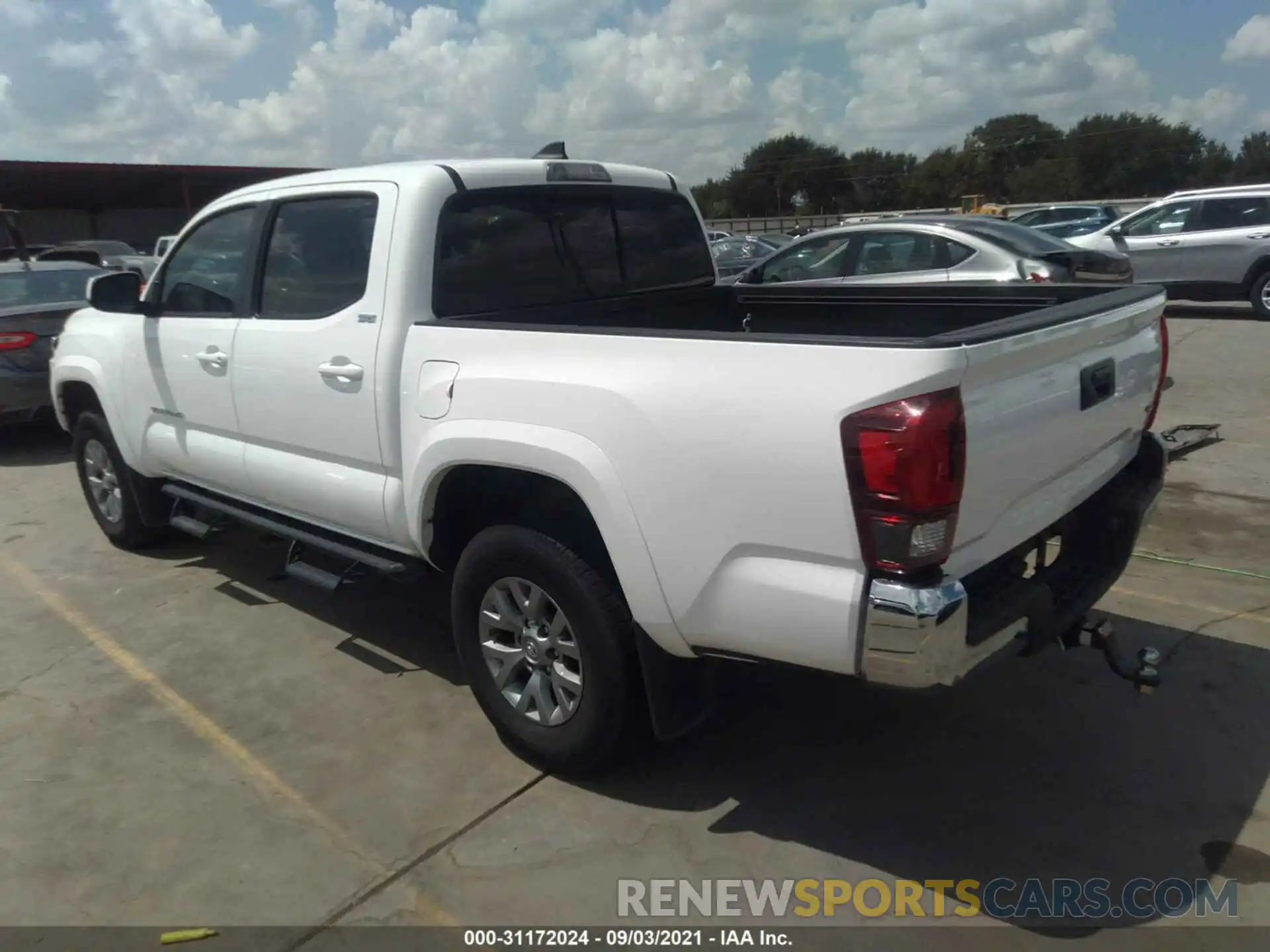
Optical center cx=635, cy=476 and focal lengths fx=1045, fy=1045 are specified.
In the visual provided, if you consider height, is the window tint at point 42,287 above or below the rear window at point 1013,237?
above

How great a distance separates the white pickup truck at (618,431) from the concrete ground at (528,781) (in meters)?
0.40

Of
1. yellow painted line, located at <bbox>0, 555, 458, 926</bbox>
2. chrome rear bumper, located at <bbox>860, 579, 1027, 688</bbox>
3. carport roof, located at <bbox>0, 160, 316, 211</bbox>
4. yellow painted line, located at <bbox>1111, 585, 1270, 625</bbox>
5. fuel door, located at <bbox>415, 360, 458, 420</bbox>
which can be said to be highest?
carport roof, located at <bbox>0, 160, 316, 211</bbox>

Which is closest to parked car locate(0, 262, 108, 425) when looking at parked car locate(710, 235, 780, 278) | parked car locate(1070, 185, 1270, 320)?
parked car locate(1070, 185, 1270, 320)

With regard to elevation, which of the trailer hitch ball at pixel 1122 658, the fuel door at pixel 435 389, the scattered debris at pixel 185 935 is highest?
the fuel door at pixel 435 389

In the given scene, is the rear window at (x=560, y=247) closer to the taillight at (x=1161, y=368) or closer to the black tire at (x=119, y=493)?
the taillight at (x=1161, y=368)

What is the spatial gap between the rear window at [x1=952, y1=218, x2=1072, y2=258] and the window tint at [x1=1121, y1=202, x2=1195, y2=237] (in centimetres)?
562

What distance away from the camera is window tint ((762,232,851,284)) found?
10.7 metres

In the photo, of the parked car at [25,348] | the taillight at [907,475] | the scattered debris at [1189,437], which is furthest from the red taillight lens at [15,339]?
the scattered debris at [1189,437]

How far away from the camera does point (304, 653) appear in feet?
15.7

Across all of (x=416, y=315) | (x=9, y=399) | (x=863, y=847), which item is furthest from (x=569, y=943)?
(x=9, y=399)

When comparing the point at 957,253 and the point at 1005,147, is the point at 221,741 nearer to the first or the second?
the point at 957,253

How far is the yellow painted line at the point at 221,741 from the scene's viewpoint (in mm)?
3180

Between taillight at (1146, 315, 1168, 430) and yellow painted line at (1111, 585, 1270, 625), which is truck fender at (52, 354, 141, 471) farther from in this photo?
yellow painted line at (1111, 585, 1270, 625)

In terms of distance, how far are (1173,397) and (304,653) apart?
8.00 metres
